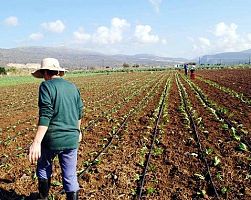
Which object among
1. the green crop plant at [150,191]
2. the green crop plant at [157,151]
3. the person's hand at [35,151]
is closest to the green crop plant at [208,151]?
the green crop plant at [157,151]

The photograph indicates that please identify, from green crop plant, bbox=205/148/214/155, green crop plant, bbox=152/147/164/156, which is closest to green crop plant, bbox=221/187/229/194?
green crop plant, bbox=205/148/214/155

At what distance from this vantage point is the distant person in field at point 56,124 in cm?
419

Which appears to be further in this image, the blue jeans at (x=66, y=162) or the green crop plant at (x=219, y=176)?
the green crop plant at (x=219, y=176)

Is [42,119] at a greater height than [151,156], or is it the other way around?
[42,119]

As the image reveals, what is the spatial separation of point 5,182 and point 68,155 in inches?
101

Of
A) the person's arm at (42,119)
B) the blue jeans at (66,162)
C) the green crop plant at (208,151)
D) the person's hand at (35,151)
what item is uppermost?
the person's arm at (42,119)

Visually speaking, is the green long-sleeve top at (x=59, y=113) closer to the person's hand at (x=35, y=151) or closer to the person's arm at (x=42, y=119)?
the person's arm at (x=42, y=119)

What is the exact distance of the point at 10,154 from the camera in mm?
8414

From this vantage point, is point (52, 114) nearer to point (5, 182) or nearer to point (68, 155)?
point (68, 155)

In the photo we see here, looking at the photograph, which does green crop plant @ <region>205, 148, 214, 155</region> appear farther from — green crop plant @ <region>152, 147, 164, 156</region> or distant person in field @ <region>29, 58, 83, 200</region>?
distant person in field @ <region>29, 58, 83, 200</region>

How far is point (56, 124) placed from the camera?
172 inches

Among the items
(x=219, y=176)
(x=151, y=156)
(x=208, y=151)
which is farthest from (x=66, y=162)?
(x=208, y=151)

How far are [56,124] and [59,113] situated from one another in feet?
0.43

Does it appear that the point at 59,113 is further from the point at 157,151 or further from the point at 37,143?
the point at 157,151
